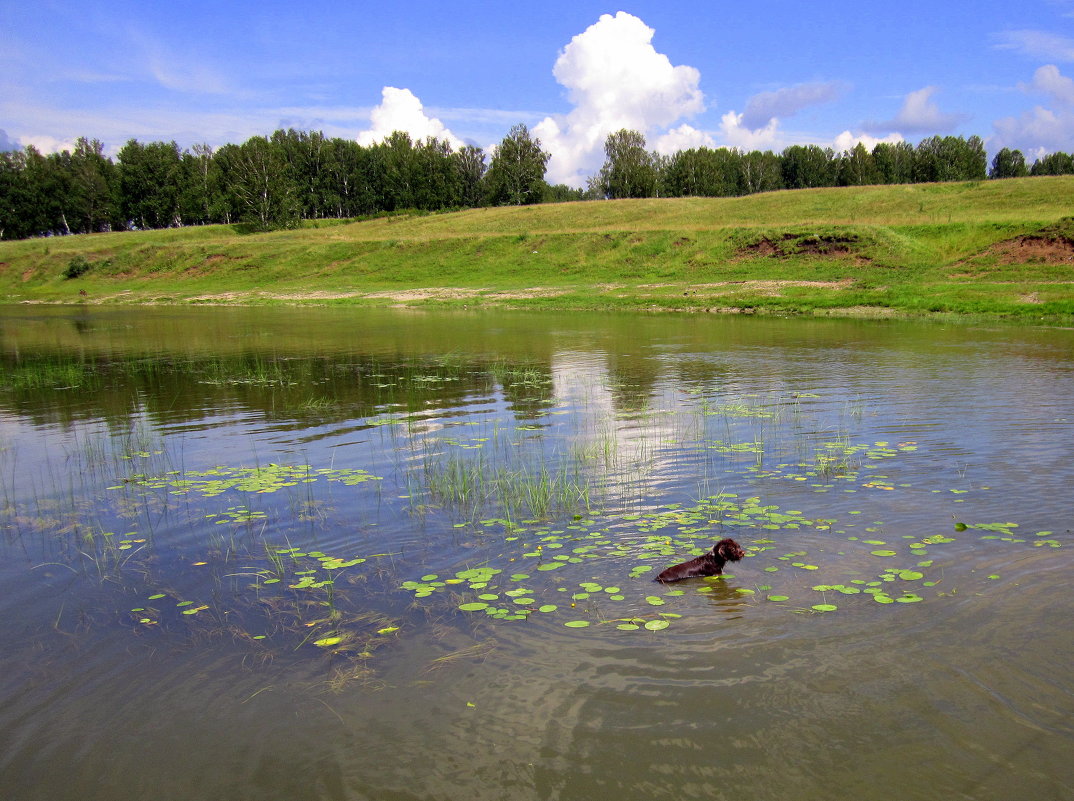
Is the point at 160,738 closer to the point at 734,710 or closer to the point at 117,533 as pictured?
the point at 734,710

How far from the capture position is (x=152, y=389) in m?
17.8

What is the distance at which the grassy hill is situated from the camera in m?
40.4

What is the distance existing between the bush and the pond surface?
227 ft

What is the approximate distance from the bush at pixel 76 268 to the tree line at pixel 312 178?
73.7 feet

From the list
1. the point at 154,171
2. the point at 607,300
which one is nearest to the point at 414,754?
the point at 607,300

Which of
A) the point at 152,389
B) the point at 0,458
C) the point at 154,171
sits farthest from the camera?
the point at 154,171

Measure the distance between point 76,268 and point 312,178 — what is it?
157ft

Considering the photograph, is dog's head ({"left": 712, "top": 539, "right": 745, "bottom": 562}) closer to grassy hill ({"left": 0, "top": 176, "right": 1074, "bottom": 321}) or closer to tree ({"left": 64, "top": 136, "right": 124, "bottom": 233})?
grassy hill ({"left": 0, "top": 176, "right": 1074, "bottom": 321})

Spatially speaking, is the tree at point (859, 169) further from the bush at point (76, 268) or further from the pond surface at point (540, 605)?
the pond surface at point (540, 605)

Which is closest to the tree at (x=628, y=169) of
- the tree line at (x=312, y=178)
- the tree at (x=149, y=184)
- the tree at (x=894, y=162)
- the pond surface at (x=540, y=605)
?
the tree line at (x=312, y=178)

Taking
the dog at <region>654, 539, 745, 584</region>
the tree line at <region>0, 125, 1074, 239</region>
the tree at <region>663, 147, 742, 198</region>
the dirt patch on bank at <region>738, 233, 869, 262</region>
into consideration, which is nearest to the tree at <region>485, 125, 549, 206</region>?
the tree line at <region>0, 125, 1074, 239</region>

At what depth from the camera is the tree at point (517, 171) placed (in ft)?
371

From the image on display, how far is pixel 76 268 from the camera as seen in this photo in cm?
7275

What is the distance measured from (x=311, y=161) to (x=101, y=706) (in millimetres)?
123253
